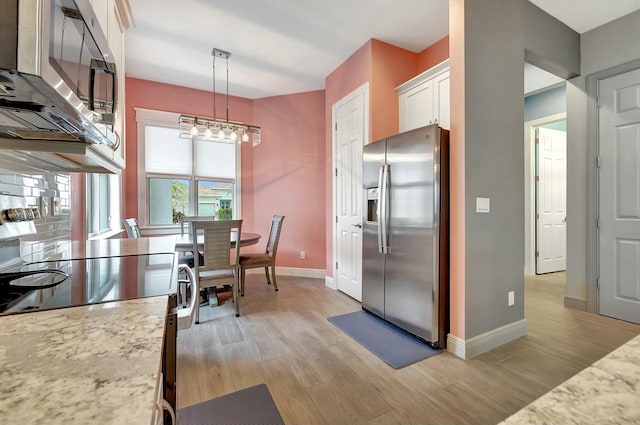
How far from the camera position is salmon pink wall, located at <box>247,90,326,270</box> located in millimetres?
4402

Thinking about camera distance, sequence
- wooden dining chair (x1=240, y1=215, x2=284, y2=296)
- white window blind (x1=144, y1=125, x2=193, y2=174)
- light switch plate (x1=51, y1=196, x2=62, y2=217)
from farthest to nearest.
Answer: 1. white window blind (x1=144, y1=125, x2=193, y2=174)
2. wooden dining chair (x1=240, y1=215, x2=284, y2=296)
3. light switch plate (x1=51, y1=196, x2=62, y2=217)

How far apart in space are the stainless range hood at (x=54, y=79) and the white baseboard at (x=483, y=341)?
249 centimetres

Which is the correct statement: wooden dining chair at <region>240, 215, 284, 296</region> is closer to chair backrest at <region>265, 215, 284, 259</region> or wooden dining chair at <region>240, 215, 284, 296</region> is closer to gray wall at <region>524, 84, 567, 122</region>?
chair backrest at <region>265, 215, 284, 259</region>

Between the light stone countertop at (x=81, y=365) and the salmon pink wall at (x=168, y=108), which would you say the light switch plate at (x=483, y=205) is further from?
the salmon pink wall at (x=168, y=108)

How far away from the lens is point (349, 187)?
135 inches

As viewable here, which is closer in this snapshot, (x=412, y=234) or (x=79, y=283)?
(x=79, y=283)

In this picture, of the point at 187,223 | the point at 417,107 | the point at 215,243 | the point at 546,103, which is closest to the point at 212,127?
the point at 215,243

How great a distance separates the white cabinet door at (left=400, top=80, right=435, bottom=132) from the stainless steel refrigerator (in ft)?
1.96

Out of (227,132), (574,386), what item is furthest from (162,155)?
(574,386)

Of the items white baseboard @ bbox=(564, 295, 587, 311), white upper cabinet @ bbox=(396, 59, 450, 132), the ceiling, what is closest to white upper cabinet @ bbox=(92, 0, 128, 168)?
the ceiling

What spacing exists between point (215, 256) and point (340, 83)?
269 centimetres

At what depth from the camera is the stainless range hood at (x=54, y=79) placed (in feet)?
1.87

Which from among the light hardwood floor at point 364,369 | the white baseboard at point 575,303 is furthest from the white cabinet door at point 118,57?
the white baseboard at point 575,303

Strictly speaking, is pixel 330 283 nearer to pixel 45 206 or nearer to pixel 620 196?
pixel 45 206
